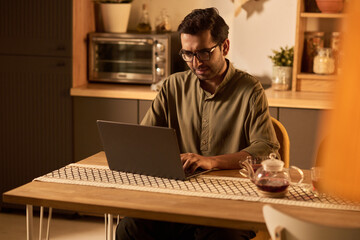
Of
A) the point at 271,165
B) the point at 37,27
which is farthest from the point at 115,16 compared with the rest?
the point at 271,165

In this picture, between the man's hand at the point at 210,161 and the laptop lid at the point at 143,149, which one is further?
the man's hand at the point at 210,161

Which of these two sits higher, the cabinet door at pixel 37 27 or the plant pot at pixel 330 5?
the plant pot at pixel 330 5

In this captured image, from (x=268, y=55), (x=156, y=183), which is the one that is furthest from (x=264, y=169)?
(x=268, y=55)

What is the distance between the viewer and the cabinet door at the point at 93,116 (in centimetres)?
365

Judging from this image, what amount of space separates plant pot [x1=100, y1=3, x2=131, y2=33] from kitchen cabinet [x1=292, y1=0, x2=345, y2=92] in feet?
3.78

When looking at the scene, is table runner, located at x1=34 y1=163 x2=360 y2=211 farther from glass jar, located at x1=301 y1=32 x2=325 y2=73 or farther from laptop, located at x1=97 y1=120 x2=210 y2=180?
glass jar, located at x1=301 y1=32 x2=325 y2=73

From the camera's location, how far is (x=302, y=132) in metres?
3.36

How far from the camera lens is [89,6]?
3.93 meters

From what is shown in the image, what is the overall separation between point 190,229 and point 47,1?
210cm

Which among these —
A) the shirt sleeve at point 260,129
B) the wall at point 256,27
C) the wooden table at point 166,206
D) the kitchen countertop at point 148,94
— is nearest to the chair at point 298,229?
the wooden table at point 166,206

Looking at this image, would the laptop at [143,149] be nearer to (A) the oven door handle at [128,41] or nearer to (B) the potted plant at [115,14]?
(A) the oven door handle at [128,41]

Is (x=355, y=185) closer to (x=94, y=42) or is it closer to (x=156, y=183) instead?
(x=156, y=183)

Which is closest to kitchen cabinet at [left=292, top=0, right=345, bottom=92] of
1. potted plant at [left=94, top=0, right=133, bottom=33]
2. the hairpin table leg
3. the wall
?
the wall

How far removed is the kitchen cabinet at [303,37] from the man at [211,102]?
125 centimetres
